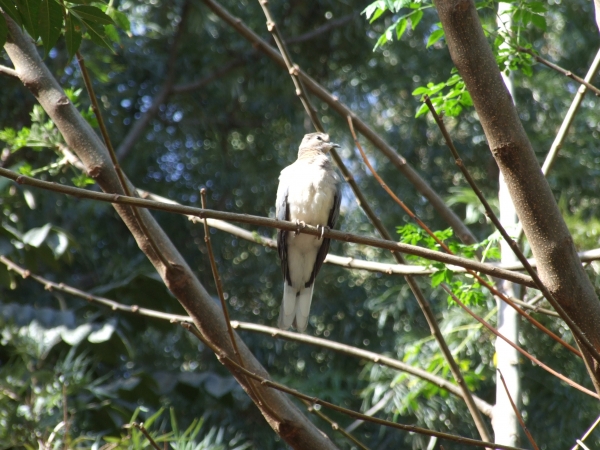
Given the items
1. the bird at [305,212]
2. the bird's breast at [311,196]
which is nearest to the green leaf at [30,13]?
the bird at [305,212]

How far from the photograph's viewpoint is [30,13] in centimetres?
194

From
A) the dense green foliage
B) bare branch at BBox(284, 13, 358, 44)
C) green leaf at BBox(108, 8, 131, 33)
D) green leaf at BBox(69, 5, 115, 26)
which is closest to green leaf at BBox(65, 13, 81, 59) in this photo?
green leaf at BBox(69, 5, 115, 26)

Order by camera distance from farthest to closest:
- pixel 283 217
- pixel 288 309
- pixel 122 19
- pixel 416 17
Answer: pixel 283 217 < pixel 288 309 < pixel 122 19 < pixel 416 17

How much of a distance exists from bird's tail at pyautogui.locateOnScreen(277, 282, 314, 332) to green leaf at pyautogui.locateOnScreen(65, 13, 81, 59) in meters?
1.70

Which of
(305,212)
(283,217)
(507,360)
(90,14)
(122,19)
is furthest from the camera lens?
(283,217)

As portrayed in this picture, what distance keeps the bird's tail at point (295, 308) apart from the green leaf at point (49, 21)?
1788 mm

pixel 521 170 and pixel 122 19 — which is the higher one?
pixel 122 19

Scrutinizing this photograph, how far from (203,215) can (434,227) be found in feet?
16.5

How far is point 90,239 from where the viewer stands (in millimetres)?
6516

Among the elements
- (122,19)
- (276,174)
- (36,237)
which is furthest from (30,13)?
(276,174)

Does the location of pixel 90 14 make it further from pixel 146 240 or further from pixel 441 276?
pixel 441 276

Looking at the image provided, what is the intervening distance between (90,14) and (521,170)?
1442mm

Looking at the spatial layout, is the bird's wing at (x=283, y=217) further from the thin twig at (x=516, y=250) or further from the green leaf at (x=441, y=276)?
the thin twig at (x=516, y=250)

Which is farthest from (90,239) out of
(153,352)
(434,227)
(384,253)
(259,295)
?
(434,227)
